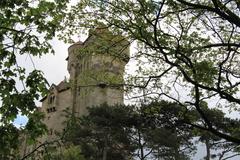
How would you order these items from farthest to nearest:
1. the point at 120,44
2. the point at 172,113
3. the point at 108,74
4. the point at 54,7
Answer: the point at 172,113 → the point at 108,74 → the point at 120,44 → the point at 54,7

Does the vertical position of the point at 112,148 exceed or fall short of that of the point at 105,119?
it falls short

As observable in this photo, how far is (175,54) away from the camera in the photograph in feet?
42.1

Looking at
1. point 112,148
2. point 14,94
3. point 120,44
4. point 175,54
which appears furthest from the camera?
point 112,148

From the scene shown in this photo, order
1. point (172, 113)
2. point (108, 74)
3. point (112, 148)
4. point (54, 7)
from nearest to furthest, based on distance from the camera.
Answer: point (54, 7) < point (108, 74) < point (172, 113) < point (112, 148)

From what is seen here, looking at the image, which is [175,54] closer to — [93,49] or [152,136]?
[93,49]

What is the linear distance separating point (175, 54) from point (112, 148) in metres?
32.2

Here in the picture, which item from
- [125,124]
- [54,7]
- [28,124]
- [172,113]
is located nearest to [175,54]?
[54,7]

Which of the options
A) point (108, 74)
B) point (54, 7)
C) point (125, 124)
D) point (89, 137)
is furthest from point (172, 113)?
point (54, 7)

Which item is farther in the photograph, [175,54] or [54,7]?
[175,54]

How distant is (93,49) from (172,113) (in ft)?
86.9

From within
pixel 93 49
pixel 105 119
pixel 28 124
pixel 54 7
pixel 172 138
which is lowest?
pixel 28 124

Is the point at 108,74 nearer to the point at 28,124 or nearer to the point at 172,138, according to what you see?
the point at 28,124

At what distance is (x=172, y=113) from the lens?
132 feet

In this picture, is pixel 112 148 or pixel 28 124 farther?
pixel 112 148
